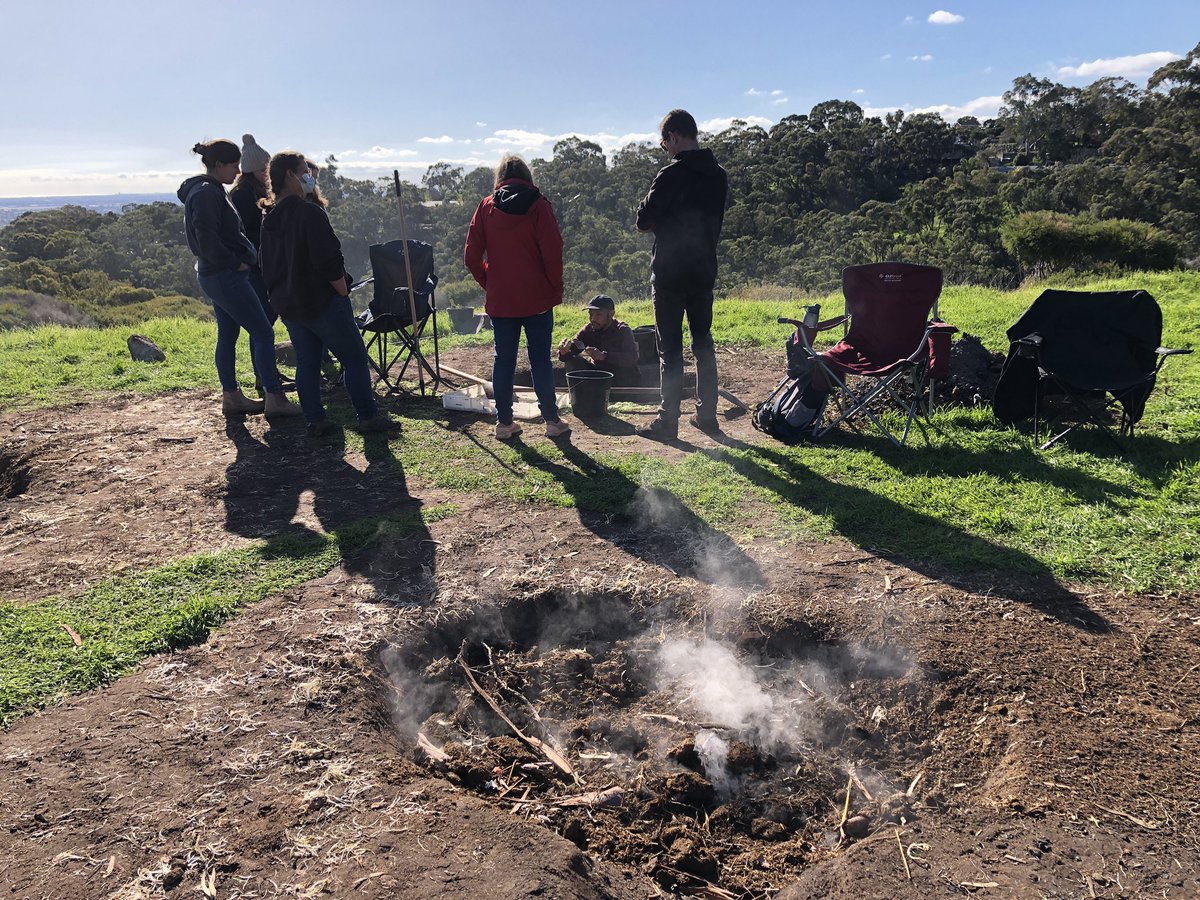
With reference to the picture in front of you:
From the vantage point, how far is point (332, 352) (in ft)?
18.1

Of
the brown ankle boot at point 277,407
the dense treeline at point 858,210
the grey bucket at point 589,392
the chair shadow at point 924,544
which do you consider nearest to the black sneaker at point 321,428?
the brown ankle boot at point 277,407

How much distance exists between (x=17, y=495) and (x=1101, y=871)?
591 centimetres

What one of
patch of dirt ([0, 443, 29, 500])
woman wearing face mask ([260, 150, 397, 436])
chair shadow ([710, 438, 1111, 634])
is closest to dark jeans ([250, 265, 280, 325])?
woman wearing face mask ([260, 150, 397, 436])

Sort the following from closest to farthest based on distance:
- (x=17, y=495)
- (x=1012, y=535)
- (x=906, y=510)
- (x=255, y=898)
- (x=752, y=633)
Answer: (x=255, y=898)
(x=752, y=633)
(x=1012, y=535)
(x=906, y=510)
(x=17, y=495)

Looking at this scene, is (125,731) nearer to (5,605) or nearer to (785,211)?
(5,605)

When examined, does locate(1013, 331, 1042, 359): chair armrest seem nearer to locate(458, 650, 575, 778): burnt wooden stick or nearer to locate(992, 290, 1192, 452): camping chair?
locate(992, 290, 1192, 452): camping chair

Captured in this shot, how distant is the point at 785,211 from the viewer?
36.8 meters

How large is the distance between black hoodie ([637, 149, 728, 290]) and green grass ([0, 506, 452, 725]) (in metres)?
2.51

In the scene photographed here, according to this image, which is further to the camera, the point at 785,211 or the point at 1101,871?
the point at 785,211

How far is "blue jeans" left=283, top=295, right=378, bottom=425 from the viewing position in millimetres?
5309

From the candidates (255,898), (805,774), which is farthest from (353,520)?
(805,774)

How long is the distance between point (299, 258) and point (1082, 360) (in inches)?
208

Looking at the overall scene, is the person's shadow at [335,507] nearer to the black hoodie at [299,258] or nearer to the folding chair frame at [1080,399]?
the black hoodie at [299,258]

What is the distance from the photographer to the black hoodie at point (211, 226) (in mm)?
5324
